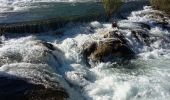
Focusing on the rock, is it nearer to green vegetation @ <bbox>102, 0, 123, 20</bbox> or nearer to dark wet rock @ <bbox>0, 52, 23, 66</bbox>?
green vegetation @ <bbox>102, 0, 123, 20</bbox>

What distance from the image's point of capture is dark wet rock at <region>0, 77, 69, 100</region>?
1509cm

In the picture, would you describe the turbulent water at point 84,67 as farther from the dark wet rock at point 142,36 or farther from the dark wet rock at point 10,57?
A: the dark wet rock at point 142,36

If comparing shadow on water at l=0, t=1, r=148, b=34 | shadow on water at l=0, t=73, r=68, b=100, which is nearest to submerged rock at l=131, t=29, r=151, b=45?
shadow on water at l=0, t=1, r=148, b=34

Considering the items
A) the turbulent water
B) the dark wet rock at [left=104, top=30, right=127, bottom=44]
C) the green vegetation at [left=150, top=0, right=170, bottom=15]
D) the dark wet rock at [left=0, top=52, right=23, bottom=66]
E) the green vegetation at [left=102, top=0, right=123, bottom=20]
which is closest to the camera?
the turbulent water

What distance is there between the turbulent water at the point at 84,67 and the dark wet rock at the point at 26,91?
44cm

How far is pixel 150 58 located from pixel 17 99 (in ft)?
30.6

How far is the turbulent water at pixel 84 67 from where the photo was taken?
56.3ft

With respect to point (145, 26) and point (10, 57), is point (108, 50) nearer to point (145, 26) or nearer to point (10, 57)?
point (10, 57)

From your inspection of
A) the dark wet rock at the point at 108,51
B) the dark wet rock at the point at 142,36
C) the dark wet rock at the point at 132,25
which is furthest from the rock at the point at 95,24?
the dark wet rock at the point at 108,51

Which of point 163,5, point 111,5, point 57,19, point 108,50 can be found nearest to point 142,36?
point 111,5

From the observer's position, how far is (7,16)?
1118 inches

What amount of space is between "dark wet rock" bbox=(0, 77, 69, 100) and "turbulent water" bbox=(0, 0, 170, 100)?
44cm

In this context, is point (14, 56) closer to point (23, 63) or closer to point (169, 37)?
point (23, 63)

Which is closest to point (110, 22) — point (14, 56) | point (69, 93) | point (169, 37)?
point (169, 37)
